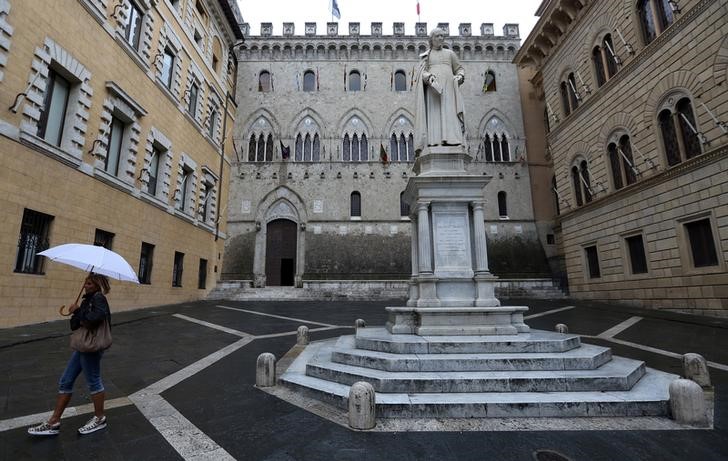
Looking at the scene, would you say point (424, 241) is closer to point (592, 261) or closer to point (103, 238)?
point (103, 238)

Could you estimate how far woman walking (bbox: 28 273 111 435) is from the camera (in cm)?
359

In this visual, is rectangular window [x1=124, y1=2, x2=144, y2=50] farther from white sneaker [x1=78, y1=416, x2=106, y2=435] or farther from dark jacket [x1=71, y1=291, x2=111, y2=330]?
white sneaker [x1=78, y1=416, x2=106, y2=435]

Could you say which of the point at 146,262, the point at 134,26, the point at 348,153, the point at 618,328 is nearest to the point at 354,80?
the point at 348,153

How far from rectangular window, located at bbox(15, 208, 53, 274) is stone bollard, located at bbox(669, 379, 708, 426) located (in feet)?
43.8

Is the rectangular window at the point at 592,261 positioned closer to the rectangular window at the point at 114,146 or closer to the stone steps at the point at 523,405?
the stone steps at the point at 523,405

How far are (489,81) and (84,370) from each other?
30.4 metres

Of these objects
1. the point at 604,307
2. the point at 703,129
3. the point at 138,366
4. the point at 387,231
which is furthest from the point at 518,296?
the point at 138,366

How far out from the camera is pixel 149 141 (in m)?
15.2

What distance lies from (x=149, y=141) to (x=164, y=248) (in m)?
4.73

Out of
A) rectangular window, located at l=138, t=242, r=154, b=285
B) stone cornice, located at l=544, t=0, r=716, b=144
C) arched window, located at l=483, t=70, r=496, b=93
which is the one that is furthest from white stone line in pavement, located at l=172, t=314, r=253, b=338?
arched window, located at l=483, t=70, r=496, b=93

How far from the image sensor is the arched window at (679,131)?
40.1ft

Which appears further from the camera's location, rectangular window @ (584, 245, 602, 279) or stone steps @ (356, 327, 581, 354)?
rectangular window @ (584, 245, 602, 279)

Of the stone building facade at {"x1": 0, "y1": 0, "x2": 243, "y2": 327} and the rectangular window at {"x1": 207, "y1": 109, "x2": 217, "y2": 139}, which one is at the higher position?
the rectangular window at {"x1": 207, "y1": 109, "x2": 217, "y2": 139}

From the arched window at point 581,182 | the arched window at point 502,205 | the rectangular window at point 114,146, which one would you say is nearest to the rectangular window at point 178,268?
the rectangular window at point 114,146
